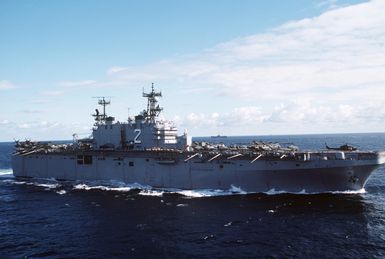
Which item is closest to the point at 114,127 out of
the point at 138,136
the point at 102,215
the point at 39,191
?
the point at 138,136

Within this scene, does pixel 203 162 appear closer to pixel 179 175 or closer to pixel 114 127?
pixel 179 175

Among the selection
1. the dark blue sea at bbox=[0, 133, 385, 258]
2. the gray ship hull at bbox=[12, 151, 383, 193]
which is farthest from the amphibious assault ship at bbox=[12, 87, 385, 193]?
the dark blue sea at bbox=[0, 133, 385, 258]

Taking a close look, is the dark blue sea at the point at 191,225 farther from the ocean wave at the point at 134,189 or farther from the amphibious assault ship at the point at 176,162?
the amphibious assault ship at the point at 176,162

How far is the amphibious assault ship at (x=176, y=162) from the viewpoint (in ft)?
110

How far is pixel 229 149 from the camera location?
3922cm

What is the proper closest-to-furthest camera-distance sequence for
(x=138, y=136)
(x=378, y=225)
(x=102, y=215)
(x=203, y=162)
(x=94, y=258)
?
1. (x=94, y=258)
2. (x=378, y=225)
3. (x=102, y=215)
4. (x=203, y=162)
5. (x=138, y=136)

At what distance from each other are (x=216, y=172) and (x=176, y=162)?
445 centimetres

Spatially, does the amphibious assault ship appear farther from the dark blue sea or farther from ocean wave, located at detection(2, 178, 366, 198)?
the dark blue sea

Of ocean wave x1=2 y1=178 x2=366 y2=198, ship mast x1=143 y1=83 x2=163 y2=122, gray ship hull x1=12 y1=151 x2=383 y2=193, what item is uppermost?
ship mast x1=143 y1=83 x2=163 y2=122

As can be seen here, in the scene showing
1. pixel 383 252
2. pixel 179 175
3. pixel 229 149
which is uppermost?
pixel 229 149

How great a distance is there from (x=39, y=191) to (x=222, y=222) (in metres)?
23.4

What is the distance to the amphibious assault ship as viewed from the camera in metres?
33.5

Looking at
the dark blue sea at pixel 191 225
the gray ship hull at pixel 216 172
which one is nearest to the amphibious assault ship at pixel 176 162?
the gray ship hull at pixel 216 172

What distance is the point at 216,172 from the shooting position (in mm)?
36719
